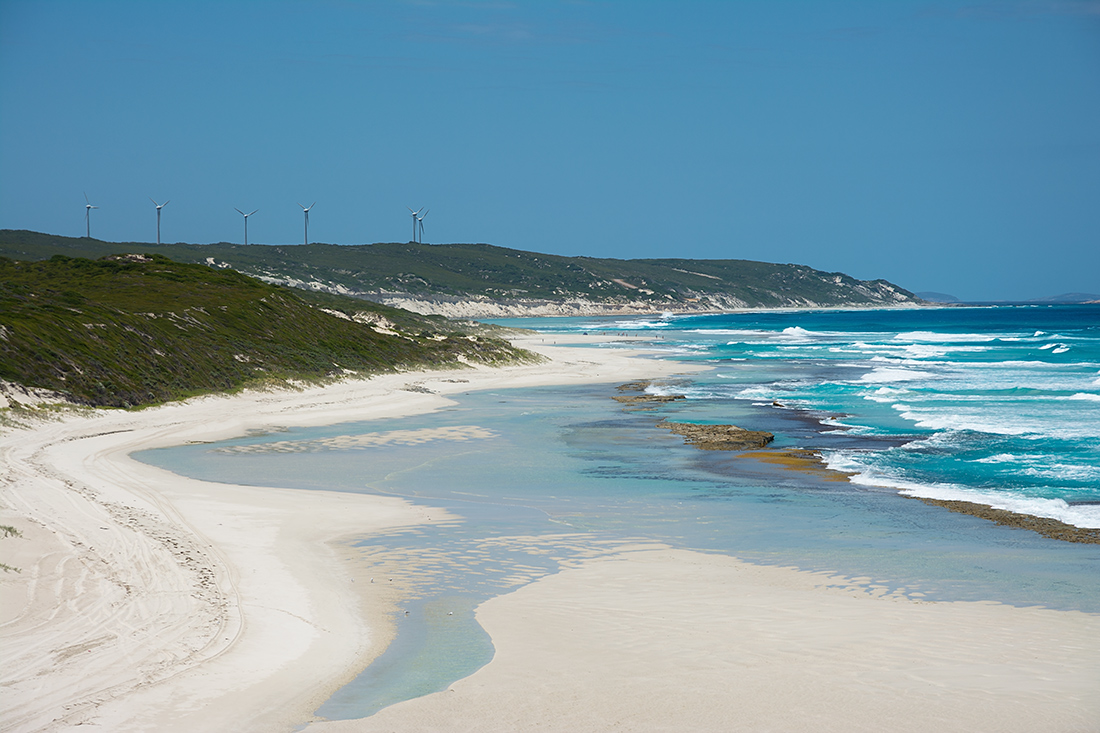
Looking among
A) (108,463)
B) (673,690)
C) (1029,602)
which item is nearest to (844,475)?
(1029,602)

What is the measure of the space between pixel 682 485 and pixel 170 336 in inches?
1002

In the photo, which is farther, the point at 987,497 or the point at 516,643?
the point at 987,497

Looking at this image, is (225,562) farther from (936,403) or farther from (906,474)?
(936,403)

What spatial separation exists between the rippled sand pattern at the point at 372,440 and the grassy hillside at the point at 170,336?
26.5 ft

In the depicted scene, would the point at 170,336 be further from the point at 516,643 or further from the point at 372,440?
the point at 516,643

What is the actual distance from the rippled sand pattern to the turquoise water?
0.28 ft

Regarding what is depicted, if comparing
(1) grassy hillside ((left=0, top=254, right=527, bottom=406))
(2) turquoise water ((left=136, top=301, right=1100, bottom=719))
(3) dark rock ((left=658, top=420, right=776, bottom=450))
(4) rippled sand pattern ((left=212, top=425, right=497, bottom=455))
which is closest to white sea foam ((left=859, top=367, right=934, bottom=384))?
(2) turquoise water ((left=136, top=301, right=1100, bottom=719))

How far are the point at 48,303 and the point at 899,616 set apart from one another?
33.9m

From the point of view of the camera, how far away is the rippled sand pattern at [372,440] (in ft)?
76.8

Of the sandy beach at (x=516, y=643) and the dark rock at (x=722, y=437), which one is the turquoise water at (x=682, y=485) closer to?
the sandy beach at (x=516, y=643)

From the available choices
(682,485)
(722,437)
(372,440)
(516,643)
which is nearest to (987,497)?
(682,485)

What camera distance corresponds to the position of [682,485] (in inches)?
736

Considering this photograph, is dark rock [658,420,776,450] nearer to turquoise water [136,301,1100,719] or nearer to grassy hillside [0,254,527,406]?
turquoise water [136,301,1100,719]

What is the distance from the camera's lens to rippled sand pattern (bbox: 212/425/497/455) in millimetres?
23406
